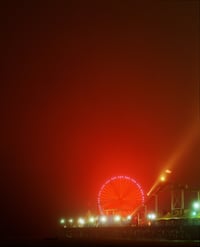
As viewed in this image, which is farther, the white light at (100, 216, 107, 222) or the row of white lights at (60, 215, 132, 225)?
the white light at (100, 216, 107, 222)

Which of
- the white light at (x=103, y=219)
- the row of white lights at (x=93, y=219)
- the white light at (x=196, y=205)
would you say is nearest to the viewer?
the white light at (x=196, y=205)

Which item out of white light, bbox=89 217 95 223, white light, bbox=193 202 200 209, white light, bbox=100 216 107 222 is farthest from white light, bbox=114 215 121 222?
white light, bbox=89 217 95 223

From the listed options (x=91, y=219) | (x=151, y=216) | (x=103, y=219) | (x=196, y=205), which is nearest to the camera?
(x=196, y=205)

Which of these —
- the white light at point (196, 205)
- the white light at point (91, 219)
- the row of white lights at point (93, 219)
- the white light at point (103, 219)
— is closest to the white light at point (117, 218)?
the row of white lights at point (93, 219)

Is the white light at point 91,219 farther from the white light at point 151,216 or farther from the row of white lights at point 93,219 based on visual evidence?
the white light at point 151,216

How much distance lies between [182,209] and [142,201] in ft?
18.7

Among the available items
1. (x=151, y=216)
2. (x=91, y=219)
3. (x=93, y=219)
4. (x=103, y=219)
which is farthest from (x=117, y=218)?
(x=91, y=219)

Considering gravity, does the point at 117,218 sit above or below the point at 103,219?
below

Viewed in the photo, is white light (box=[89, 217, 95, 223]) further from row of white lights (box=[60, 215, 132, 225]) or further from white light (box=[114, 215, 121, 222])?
white light (box=[114, 215, 121, 222])

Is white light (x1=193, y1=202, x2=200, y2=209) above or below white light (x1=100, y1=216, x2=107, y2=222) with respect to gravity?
below

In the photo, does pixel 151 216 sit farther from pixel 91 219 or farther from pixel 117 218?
pixel 91 219

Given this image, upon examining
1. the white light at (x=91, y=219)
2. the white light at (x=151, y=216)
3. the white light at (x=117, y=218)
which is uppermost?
the white light at (x=91, y=219)

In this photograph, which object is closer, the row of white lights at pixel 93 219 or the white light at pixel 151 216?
the row of white lights at pixel 93 219

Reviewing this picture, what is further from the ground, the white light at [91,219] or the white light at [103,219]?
the white light at [91,219]
